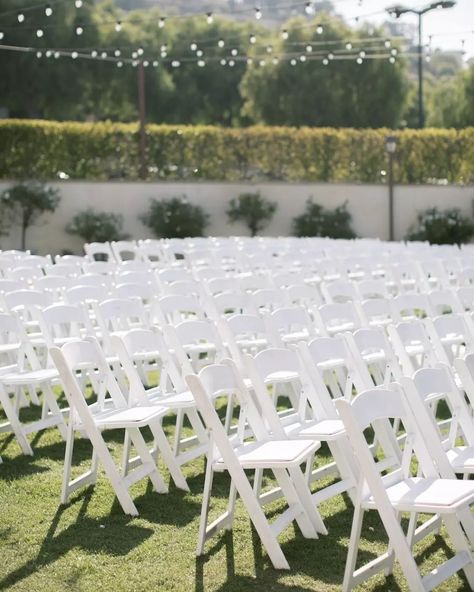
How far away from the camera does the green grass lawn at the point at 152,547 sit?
173 inches

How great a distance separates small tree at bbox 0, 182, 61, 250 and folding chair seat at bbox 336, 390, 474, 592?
18.3 m

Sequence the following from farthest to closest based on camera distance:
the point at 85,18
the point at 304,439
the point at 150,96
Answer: the point at 150,96
the point at 85,18
the point at 304,439

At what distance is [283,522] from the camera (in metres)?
4.69

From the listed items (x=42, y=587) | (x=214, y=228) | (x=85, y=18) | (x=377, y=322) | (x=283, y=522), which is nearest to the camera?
(x=42, y=587)

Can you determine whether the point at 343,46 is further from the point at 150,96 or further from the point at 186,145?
the point at 186,145

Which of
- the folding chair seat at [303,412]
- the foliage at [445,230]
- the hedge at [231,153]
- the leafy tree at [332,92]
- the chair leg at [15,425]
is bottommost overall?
the foliage at [445,230]

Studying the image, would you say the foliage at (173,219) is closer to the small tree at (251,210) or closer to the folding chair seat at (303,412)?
the small tree at (251,210)

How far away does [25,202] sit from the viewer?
870 inches

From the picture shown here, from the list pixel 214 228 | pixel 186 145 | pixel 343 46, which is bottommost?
pixel 214 228

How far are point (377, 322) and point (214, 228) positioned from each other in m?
15.9

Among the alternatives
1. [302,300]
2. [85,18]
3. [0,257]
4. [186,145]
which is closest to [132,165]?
[186,145]

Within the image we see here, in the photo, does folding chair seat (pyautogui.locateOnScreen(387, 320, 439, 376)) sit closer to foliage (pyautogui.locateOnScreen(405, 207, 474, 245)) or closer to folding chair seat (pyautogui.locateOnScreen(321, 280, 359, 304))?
folding chair seat (pyautogui.locateOnScreen(321, 280, 359, 304))

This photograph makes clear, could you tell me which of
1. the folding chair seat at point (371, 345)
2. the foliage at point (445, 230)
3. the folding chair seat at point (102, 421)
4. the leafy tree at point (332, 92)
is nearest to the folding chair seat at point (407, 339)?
the folding chair seat at point (371, 345)

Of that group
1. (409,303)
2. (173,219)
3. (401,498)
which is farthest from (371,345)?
(173,219)
